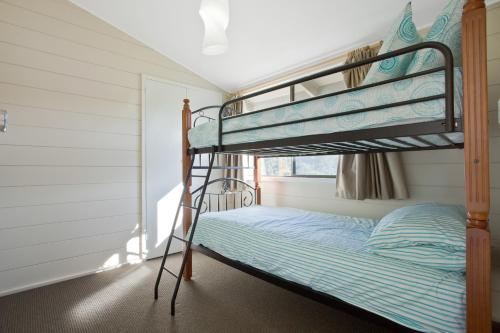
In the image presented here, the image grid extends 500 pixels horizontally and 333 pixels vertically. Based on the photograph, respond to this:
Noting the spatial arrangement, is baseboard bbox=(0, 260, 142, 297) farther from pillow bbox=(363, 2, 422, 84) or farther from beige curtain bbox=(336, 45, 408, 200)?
pillow bbox=(363, 2, 422, 84)

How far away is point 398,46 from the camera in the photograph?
1.37m

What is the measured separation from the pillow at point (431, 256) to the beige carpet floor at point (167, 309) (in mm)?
820

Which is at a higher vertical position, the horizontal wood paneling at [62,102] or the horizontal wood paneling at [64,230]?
the horizontal wood paneling at [62,102]

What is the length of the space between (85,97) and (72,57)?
40 cm

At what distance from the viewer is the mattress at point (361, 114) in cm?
107

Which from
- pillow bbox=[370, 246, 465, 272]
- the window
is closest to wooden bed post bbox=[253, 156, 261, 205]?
the window

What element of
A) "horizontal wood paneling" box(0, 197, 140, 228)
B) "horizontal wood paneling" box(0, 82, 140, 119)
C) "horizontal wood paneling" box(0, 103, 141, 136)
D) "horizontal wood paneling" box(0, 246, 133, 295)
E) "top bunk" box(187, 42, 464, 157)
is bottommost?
"horizontal wood paneling" box(0, 246, 133, 295)

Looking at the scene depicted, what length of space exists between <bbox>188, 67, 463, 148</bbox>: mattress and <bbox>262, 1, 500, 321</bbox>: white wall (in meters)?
0.92

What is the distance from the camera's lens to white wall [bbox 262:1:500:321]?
203 cm

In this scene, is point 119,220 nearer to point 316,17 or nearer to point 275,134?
point 275,134

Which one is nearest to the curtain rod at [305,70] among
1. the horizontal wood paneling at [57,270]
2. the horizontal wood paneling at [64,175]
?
the horizontal wood paneling at [64,175]

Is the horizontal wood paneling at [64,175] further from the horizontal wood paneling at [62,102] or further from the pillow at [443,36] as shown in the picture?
the pillow at [443,36]

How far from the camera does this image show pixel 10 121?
2.42 metres

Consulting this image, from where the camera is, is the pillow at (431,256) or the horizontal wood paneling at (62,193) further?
the horizontal wood paneling at (62,193)
